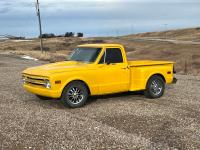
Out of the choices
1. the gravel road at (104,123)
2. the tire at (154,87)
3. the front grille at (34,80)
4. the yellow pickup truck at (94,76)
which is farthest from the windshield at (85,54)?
the tire at (154,87)

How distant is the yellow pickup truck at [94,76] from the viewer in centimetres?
1225

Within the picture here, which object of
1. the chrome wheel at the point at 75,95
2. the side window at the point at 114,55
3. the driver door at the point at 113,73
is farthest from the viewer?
the side window at the point at 114,55

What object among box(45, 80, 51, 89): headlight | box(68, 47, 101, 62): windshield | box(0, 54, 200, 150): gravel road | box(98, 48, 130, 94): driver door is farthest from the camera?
box(68, 47, 101, 62): windshield

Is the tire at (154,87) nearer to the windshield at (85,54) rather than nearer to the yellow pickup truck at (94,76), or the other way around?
the yellow pickup truck at (94,76)

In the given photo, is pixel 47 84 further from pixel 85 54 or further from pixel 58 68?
pixel 85 54

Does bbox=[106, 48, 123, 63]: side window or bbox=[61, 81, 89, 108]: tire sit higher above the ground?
bbox=[106, 48, 123, 63]: side window

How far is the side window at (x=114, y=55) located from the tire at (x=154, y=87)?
1.45 meters

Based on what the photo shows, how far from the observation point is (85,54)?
1361 centimetres

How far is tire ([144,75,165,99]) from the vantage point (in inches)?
562

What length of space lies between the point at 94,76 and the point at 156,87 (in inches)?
108

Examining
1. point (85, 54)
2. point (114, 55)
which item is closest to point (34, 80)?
point (85, 54)

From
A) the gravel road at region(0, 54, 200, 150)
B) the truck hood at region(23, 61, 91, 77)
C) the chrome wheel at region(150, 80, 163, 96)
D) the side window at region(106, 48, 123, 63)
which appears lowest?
the gravel road at region(0, 54, 200, 150)

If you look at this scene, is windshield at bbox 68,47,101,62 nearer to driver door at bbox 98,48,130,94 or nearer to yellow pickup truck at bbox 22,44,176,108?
yellow pickup truck at bbox 22,44,176,108

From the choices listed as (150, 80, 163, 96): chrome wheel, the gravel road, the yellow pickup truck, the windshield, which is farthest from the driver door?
(150, 80, 163, 96): chrome wheel
